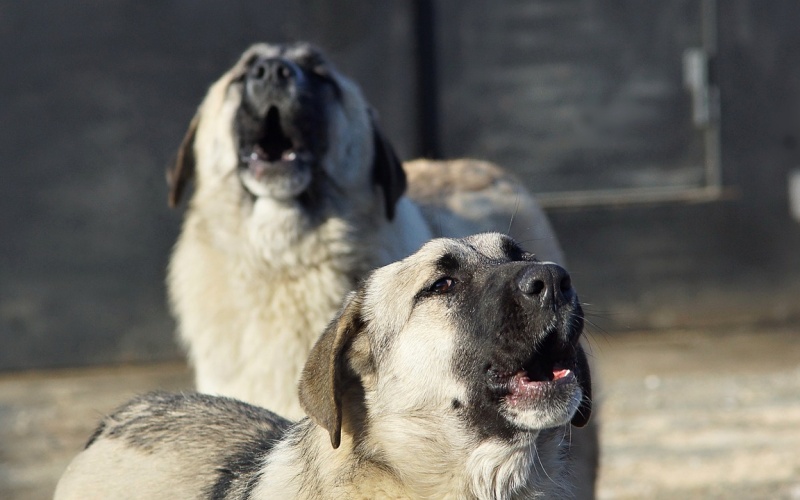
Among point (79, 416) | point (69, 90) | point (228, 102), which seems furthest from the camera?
point (69, 90)

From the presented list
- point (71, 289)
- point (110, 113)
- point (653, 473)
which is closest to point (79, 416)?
point (71, 289)

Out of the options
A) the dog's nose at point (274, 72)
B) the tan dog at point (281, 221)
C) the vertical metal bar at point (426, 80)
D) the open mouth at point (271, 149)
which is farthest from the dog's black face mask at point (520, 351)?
the vertical metal bar at point (426, 80)

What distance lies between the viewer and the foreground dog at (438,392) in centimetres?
329

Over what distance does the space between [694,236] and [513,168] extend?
1713 mm

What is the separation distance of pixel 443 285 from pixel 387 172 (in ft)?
6.32

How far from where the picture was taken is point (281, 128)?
5.37 m

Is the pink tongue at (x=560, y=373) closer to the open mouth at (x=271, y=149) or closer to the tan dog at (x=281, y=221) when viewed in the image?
the tan dog at (x=281, y=221)

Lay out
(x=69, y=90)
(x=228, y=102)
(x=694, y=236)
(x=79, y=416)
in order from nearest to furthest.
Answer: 1. (x=228, y=102)
2. (x=79, y=416)
3. (x=69, y=90)
4. (x=694, y=236)

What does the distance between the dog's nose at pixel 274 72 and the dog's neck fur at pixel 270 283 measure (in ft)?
1.86

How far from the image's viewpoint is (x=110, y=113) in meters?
9.33

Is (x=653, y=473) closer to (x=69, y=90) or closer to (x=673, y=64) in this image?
(x=673, y=64)

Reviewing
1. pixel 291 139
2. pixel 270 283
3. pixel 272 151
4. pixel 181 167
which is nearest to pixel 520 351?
pixel 270 283

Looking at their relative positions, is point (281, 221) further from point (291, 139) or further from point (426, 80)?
point (426, 80)

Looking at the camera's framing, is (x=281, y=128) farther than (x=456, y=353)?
Yes
